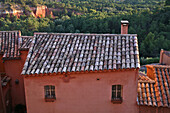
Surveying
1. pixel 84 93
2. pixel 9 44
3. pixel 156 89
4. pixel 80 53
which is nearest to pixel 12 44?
pixel 9 44

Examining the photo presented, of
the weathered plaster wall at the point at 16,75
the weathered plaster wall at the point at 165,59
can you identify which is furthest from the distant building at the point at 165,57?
the weathered plaster wall at the point at 16,75

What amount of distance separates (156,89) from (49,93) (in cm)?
572

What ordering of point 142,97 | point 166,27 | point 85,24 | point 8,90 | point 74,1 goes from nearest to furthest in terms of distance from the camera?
point 142,97 < point 8,90 < point 166,27 < point 85,24 < point 74,1

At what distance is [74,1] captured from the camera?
75312mm

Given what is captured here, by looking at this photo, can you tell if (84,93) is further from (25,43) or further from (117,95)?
(25,43)

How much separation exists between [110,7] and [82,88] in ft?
186

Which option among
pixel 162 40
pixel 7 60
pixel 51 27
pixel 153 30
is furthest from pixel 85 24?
pixel 7 60

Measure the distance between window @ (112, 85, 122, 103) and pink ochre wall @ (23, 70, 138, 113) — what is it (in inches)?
8.6

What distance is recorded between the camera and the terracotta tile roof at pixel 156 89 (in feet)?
31.6

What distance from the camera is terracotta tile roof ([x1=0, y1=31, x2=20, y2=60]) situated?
13.8 metres

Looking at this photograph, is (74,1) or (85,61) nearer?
(85,61)

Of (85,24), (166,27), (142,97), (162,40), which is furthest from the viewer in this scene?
(85,24)

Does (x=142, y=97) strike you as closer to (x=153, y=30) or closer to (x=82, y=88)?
(x=82, y=88)

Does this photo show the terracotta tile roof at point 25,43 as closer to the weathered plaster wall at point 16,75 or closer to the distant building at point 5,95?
the weathered plaster wall at point 16,75
